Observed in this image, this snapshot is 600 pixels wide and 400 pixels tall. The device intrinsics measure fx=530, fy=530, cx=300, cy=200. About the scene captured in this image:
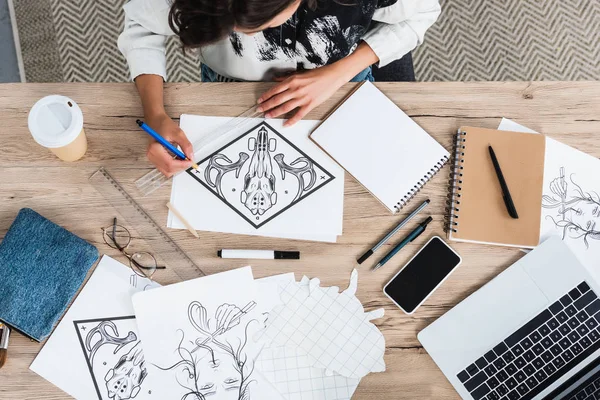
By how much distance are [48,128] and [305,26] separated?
46cm

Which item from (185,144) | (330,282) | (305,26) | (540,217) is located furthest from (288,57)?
(540,217)

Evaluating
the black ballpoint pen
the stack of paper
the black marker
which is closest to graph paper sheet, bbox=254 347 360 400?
the stack of paper

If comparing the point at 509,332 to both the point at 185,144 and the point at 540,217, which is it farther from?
the point at 185,144

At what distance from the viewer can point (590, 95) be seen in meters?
0.97

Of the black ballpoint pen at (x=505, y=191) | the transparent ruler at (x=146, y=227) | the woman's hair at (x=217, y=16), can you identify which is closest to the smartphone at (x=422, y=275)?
the black ballpoint pen at (x=505, y=191)

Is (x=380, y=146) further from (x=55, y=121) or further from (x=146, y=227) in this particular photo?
(x=55, y=121)

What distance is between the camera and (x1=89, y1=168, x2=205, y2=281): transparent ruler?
2.88ft

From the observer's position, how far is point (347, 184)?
36.4 inches

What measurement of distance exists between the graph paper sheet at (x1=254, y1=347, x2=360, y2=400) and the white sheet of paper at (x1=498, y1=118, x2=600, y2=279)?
1.40 ft

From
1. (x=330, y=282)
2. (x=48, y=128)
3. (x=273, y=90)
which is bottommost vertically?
(x=330, y=282)

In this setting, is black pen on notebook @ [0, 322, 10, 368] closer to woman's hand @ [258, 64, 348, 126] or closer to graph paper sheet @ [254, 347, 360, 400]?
graph paper sheet @ [254, 347, 360, 400]

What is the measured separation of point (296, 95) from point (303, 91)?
0.05ft

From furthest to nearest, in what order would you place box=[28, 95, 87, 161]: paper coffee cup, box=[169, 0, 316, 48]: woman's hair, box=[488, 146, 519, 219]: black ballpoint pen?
box=[488, 146, 519, 219]: black ballpoint pen < box=[28, 95, 87, 161]: paper coffee cup < box=[169, 0, 316, 48]: woman's hair

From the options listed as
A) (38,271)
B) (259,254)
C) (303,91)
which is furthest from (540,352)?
(38,271)
